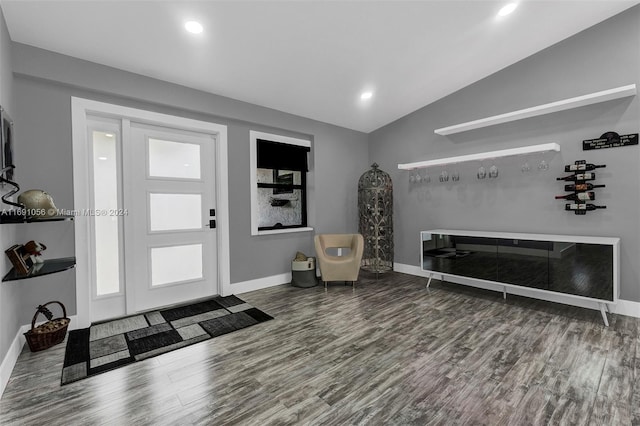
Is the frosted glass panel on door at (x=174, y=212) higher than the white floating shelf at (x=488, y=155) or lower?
lower

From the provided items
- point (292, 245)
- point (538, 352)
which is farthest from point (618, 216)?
point (292, 245)

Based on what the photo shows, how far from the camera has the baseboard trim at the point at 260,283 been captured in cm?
399

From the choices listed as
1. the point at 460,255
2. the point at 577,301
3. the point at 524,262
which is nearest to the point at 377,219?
the point at 460,255

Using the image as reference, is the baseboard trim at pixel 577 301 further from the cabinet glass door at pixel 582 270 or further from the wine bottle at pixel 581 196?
the wine bottle at pixel 581 196

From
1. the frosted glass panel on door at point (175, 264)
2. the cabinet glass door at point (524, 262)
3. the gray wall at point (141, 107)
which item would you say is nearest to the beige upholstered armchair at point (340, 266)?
the gray wall at point (141, 107)

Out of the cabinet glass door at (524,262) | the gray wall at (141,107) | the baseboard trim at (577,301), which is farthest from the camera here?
the cabinet glass door at (524,262)

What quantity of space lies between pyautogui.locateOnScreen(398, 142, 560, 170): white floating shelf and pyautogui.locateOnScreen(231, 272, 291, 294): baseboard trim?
2.58 metres

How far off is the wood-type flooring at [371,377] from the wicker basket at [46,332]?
0.09m

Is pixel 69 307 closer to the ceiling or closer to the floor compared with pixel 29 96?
closer to the floor

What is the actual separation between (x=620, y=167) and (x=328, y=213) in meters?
3.66

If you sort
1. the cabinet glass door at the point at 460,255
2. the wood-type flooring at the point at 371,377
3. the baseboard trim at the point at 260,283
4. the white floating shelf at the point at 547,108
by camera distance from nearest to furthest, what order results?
the wood-type flooring at the point at 371,377
the white floating shelf at the point at 547,108
the cabinet glass door at the point at 460,255
the baseboard trim at the point at 260,283

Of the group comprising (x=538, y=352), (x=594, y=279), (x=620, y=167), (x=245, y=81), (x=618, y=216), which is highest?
(x=245, y=81)

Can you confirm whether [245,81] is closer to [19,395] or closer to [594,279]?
[19,395]

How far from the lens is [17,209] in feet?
7.26
